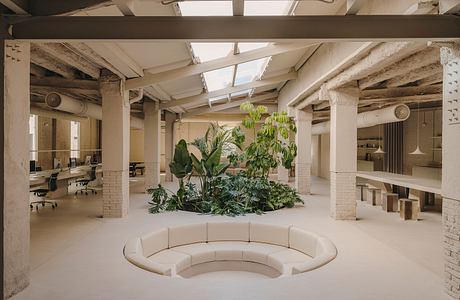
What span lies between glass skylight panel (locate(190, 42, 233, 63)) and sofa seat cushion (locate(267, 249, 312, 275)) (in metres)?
4.64

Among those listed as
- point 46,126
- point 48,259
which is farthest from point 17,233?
point 46,126

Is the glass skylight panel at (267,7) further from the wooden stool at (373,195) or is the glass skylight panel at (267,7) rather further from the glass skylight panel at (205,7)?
the wooden stool at (373,195)

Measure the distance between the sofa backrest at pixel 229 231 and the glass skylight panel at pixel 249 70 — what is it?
4710 millimetres

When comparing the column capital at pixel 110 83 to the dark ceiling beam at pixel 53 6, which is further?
the column capital at pixel 110 83

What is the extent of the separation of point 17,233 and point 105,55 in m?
3.77

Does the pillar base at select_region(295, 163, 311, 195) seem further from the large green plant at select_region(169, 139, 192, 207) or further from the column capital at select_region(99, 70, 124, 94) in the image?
the column capital at select_region(99, 70, 124, 94)

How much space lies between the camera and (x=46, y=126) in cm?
1523

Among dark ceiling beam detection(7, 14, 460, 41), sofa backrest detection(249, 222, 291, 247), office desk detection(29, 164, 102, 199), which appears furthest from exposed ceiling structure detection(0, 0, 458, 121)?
sofa backrest detection(249, 222, 291, 247)

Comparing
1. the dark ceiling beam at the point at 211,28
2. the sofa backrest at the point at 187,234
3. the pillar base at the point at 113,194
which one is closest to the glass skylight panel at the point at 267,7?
the dark ceiling beam at the point at 211,28

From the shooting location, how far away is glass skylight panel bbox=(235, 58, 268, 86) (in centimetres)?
1021

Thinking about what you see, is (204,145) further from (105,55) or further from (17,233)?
(17,233)

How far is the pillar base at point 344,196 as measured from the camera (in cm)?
845

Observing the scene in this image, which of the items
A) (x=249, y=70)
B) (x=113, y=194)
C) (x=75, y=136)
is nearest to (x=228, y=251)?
(x=113, y=194)

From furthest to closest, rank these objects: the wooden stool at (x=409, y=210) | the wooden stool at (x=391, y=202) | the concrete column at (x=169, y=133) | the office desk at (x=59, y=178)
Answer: the concrete column at (x=169, y=133) → the office desk at (x=59, y=178) → the wooden stool at (x=391, y=202) → the wooden stool at (x=409, y=210)
